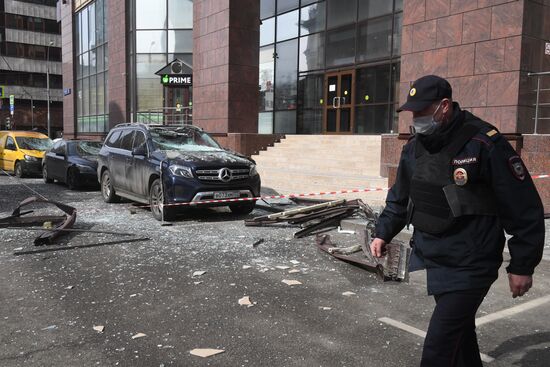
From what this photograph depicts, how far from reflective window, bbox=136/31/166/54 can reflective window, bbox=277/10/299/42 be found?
7.35 m

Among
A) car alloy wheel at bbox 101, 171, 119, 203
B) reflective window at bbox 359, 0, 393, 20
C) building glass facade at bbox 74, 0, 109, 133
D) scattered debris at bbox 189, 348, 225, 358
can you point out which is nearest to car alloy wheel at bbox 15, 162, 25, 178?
car alloy wheel at bbox 101, 171, 119, 203

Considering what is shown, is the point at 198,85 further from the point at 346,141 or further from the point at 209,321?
the point at 209,321

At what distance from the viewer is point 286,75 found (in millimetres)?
23594

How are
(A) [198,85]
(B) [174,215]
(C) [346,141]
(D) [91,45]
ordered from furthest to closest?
(D) [91,45] < (A) [198,85] < (C) [346,141] < (B) [174,215]

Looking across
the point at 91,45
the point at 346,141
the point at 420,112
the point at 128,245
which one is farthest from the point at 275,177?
the point at 91,45

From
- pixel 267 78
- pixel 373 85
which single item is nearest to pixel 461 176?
pixel 373 85

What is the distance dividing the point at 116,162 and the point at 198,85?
10.7m

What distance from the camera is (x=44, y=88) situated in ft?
224

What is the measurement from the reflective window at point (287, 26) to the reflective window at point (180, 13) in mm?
5845

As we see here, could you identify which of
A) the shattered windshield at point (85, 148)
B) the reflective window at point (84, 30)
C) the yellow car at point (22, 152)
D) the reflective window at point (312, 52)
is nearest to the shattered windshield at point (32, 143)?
the yellow car at point (22, 152)

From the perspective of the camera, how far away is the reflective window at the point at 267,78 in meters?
24.3

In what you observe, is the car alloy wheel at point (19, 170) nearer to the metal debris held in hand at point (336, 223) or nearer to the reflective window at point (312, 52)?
the reflective window at point (312, 52)

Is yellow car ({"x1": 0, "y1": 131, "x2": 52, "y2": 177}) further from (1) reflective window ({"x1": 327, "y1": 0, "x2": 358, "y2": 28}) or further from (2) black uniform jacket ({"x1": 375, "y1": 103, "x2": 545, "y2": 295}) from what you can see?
(2) black uniform jacket ({"x1": 375, "y1": 103, "x2": 545, "y2": 295})

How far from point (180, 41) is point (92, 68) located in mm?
10497
